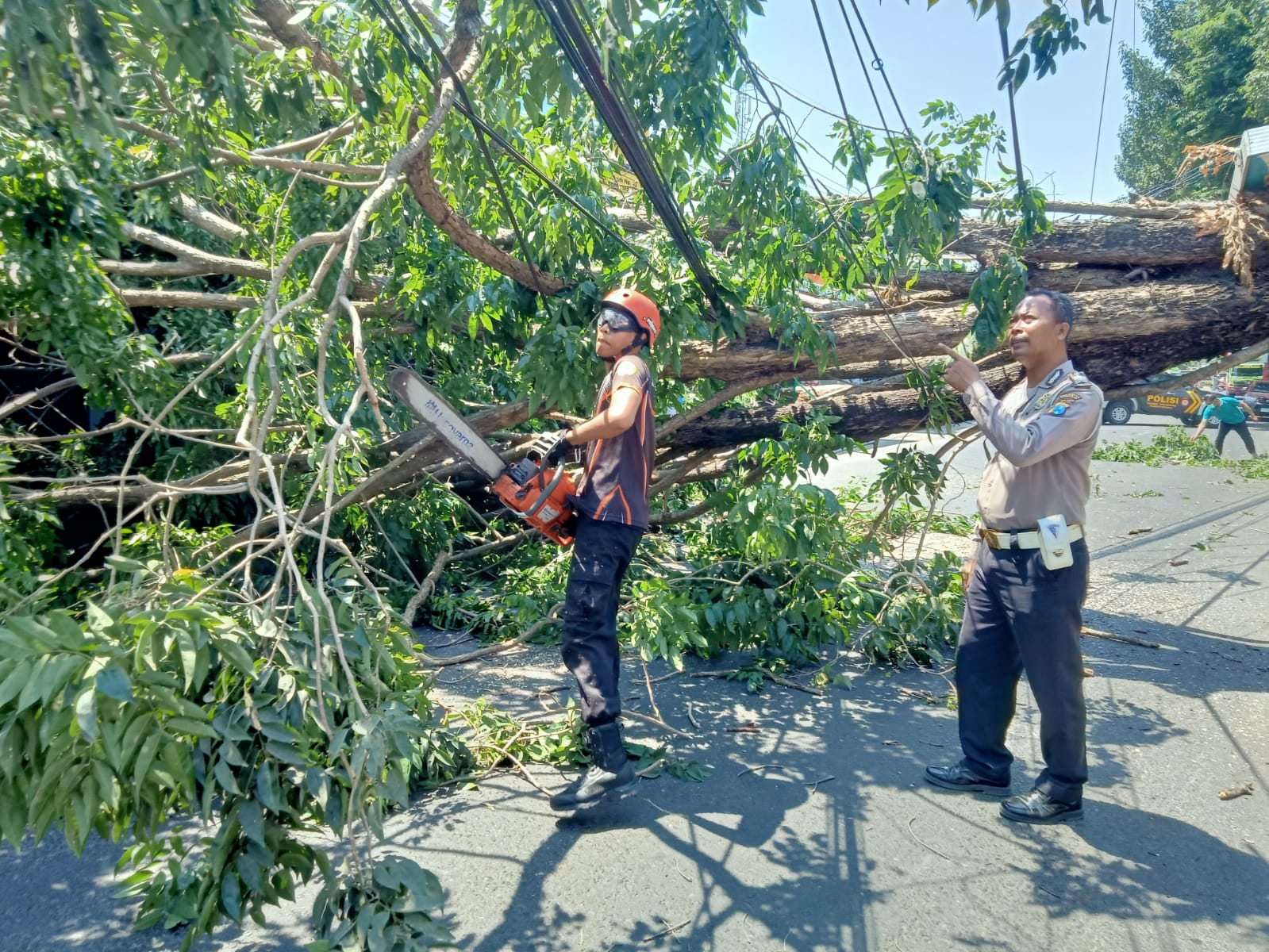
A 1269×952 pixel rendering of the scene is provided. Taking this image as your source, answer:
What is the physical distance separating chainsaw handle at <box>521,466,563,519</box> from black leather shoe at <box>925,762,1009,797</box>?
1.96 metres

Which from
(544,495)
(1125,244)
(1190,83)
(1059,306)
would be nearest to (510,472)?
(544,495)

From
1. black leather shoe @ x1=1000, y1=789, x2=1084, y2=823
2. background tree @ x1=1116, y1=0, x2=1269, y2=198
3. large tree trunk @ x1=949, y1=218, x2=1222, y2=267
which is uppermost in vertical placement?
background tree @ x1=1116, y1=0, x2=1269, y2=198

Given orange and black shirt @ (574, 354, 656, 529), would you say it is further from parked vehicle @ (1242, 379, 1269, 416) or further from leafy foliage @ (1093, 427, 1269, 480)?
parked vehicle @ (1242, 379, 1269, 416)

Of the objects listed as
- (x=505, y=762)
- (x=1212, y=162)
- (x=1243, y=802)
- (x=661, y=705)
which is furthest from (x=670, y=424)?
(x=1212, y=162)

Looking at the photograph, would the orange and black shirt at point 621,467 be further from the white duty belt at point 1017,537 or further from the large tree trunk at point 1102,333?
the large tree trunk at point 1102,333

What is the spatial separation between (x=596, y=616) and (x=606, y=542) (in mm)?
296

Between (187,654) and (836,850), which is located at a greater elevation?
(187,654)

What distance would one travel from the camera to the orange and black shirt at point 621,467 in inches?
143

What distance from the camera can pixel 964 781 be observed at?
3668mm

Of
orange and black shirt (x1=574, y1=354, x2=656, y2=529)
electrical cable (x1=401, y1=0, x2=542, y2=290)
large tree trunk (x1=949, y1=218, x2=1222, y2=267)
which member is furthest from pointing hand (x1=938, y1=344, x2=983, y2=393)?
large tree trunk (x1=949, y1=218, x2=1222, y2=267)

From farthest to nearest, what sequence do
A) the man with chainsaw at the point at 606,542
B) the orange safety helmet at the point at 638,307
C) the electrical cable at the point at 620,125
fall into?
the orange safety helmet at the point at 638,307 → the man with chainsaw at the point at 606,542 → the electrical cable at the point at 620,125

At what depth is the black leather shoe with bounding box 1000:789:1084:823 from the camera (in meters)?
3.37

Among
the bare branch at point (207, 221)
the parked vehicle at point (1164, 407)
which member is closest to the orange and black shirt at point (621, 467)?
the bare branch at point (207, 221)

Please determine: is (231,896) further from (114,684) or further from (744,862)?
(744,862)
